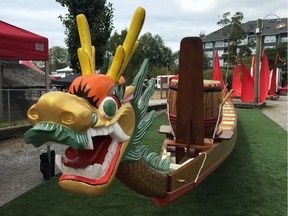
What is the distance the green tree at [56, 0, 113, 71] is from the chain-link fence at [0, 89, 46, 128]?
2.18 meters

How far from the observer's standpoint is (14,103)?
323 inches

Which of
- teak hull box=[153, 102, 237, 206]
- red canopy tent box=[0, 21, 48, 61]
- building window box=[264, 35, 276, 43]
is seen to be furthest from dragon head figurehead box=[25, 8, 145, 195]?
building window box=[264, 35, 276, 43]

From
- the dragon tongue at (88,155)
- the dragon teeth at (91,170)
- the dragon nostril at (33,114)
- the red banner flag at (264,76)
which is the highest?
the red banner flag at (264,76)

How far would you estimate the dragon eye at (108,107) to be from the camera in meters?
1.78

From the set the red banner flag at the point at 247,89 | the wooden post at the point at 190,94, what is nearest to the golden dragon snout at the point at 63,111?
the wooden post at the point at 190,94

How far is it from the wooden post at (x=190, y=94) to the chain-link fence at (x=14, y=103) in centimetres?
572

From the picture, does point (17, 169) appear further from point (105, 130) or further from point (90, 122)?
point (90, 122)

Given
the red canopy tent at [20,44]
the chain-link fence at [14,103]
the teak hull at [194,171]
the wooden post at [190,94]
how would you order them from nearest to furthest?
the teak hull at [194,171] < the wooden post at [190,94] < the red canopy tent at [20,44] < the chain-link fence at [14,103]

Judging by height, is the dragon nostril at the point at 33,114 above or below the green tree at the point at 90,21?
below

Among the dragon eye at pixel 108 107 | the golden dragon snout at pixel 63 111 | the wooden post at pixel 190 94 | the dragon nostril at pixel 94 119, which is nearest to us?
the golden dragon snout at pixel 63 111

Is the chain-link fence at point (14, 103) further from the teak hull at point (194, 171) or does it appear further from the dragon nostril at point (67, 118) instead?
the dragon nostril at point (67, 118)

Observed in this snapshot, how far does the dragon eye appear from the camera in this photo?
1777 mm

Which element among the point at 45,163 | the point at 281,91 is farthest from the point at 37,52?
the point at 281,91

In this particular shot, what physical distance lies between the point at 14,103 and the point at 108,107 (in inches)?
283
